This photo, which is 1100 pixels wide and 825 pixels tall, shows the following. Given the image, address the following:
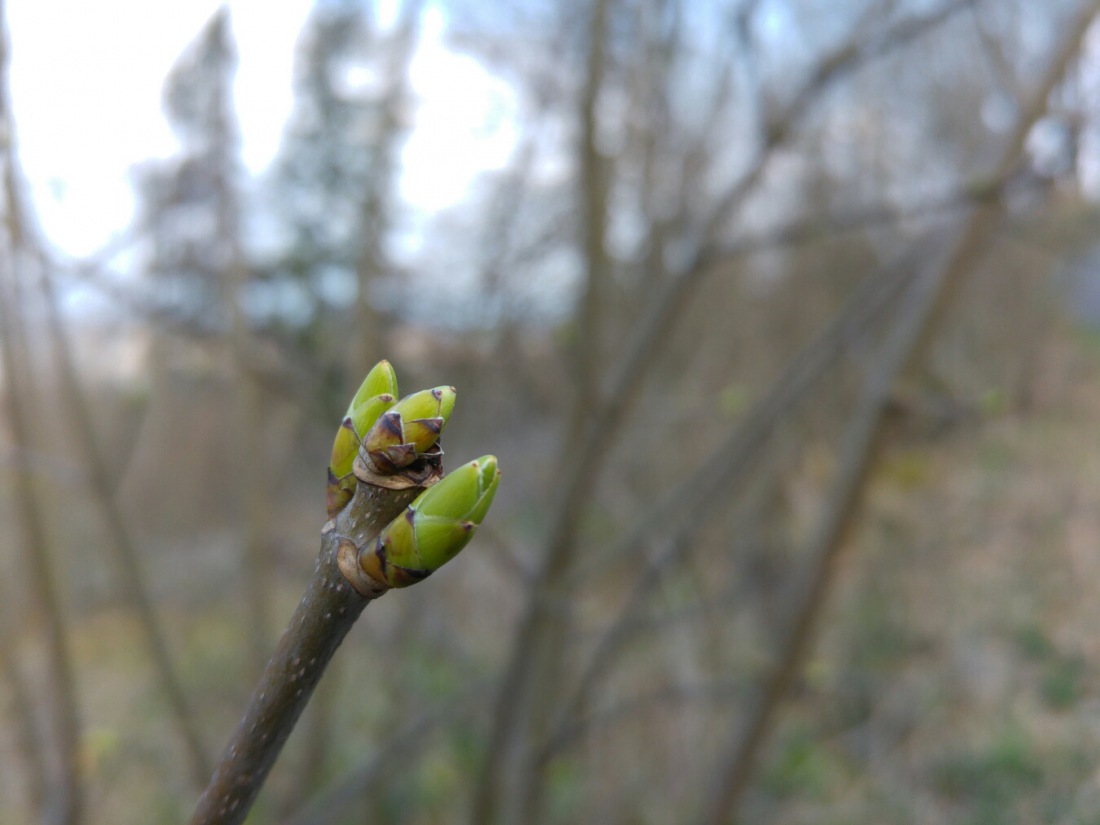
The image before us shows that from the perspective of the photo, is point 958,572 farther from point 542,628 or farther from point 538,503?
point 542,628

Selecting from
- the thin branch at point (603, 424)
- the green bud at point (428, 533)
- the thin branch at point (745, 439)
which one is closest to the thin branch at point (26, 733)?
the thin branch at point (603, 424)

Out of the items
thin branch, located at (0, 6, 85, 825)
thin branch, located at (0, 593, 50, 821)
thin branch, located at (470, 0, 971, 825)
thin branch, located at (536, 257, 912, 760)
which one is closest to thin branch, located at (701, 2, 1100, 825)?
thin branch, located at (536, 257, 912, 760)

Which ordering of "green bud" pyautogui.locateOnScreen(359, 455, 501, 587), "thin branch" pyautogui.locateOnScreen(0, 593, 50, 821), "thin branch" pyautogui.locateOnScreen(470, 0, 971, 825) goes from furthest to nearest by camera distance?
"thin branch" pyautogui.locateOnScreen(0, 593, 50, 821) < "thin branch" pyautogui.locateOnScreen(470, 0, 971, 825) < "green bud" pyautogui.locateOnScreen(359, 455, 501, 587)

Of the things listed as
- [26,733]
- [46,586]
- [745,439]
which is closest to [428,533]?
[745,439]

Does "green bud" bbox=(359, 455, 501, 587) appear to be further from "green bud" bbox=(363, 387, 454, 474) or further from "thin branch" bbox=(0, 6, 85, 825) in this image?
"thin branch" bbox=(0, 6, 85, 825)

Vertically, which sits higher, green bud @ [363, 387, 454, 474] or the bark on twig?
green bud @ [363, 387, 454, 474]

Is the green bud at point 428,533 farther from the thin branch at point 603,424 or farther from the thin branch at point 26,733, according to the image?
the thin branch at point 26,733
